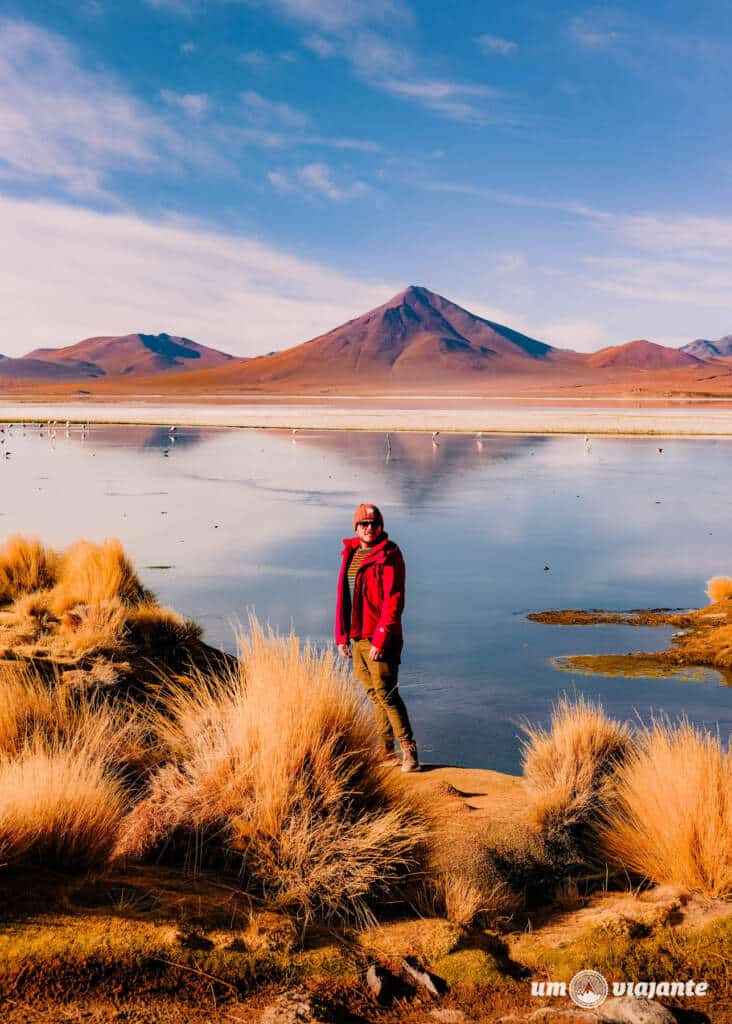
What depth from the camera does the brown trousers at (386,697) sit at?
6809 millimetres

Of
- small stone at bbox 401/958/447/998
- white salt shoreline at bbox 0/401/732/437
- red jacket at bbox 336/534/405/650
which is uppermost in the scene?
white salt shoreline at bbox 0/401/732/437

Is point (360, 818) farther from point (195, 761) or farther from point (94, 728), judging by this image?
point (94, 728)

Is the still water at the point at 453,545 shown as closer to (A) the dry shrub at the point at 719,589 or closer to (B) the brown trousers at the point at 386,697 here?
(A) the dry shrub at the point at 719,589

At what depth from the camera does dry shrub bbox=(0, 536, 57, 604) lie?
436 inches

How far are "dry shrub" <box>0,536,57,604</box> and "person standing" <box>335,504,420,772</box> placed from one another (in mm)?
5513

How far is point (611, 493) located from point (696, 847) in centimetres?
1941

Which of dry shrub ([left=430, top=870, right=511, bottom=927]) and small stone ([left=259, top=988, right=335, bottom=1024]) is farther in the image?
dry shrub ([left=430, top=870, right=511, bottom=927])

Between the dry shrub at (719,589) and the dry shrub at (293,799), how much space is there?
797 cm

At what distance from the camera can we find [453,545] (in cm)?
1655

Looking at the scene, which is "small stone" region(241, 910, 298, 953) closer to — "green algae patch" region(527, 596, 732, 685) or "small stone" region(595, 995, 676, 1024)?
"small stone" region(595, 995, 676, 1024)

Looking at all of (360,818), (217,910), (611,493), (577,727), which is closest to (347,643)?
(577,727)

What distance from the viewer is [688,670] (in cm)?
986

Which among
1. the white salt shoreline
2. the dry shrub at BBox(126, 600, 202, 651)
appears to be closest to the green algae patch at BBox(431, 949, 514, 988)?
the dry shrub at BBox(126, 600, 202, 651)

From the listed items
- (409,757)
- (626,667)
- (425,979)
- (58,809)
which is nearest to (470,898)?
(425,979)
